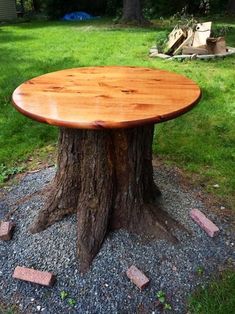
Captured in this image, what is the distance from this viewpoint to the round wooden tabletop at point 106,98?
72.0 inches

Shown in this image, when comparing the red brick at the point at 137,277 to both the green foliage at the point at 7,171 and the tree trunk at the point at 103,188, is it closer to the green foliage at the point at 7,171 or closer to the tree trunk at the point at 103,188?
the tree trunk at the point at 103,188

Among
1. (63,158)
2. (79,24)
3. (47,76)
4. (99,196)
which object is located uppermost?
(47,76)

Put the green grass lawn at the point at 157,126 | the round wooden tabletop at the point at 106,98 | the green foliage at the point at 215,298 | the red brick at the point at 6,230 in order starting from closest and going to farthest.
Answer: the round wooden tabletop at the point at 106,98 → the green foliage at the point at 215,298 → the red brick at the point at 6,230 → the green grass lawn at the point at 157,126

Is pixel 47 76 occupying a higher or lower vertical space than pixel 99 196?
higher

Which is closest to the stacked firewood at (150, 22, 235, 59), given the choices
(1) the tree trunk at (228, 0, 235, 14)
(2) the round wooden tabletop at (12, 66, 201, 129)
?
(2) the round wooden tabletop at (12, 66, 201, 129)

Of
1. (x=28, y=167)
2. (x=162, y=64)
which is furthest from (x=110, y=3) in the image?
(x=28, y=167)

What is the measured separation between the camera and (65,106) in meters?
2.00

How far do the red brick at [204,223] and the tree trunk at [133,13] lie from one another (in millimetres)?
10161

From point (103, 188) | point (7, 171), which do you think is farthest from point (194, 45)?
point (103, 188)

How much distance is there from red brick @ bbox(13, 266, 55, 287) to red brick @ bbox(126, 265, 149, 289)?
1.54ft

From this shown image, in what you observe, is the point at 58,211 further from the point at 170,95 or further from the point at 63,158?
the point at 170,95

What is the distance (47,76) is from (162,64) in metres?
4.42

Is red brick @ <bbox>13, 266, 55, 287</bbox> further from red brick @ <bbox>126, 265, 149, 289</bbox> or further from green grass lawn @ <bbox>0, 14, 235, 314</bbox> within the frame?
green grass lawn @ <bbox>0, 14, 235, 314</bbox>

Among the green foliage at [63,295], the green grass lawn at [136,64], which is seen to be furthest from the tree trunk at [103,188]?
the green grass lawn at [136,64]
